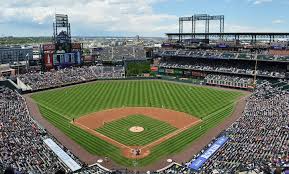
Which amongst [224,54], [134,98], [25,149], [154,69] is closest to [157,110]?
[134,98]

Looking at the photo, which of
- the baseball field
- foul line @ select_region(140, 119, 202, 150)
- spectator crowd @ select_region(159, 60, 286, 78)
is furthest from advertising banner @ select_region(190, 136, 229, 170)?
spectator crowd @ select_region(159, 60, 286, 78)

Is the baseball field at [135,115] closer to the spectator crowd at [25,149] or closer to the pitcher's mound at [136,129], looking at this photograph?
the pitcher's mound at [136,129]

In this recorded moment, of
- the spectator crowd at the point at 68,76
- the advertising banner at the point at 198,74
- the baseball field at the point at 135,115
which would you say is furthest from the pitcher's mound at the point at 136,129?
the advertising banner at the point at 198,74

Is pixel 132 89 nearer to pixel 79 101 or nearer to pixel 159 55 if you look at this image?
pixel 79 101

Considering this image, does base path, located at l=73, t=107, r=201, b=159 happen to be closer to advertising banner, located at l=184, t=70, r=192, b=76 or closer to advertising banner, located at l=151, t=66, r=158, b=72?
Result: advertising banner, located at l=184, t=70, r=192, b=76

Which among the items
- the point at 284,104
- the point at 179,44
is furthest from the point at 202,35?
the point at 284,104

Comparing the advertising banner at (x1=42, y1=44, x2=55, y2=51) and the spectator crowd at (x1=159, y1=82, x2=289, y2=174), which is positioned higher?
the advertising banner at (x1=42, y1=44, x2=55, y2=51)
